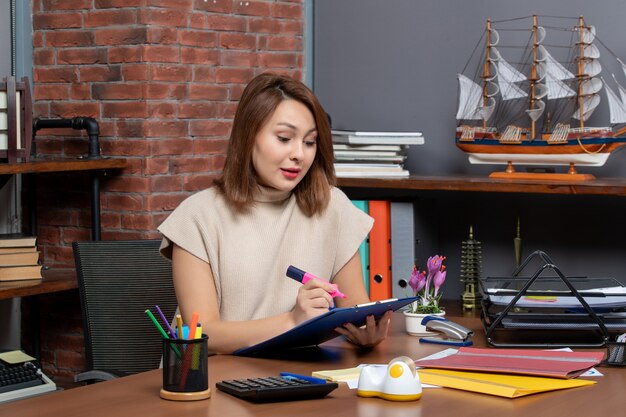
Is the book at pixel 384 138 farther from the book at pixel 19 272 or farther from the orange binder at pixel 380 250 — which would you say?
the book at pixel 19 272

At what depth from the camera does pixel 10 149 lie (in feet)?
9.44

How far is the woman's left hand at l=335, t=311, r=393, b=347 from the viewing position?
Result: 2018 millimetres

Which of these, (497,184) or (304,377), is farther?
(497,184)

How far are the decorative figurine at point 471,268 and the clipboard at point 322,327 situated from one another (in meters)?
1.07

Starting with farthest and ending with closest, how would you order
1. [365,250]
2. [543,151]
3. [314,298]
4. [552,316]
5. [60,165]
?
1. [365,250]
2. [543,151]
3. [60,165]
4. [552,316]
5. [314,298]

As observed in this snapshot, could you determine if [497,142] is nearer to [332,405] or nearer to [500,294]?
[500,294]

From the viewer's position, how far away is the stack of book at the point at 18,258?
2.92 m

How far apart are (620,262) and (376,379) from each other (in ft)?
5.49

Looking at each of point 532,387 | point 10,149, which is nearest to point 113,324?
point 10,149

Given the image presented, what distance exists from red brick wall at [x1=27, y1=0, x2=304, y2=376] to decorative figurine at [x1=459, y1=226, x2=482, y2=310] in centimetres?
91

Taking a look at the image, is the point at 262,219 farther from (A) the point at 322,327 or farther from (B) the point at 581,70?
(B) the point at 581,70

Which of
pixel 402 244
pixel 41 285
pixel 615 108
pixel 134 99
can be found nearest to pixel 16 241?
pixel 41 285

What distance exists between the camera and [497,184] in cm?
293

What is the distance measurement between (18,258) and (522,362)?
1714 mm
